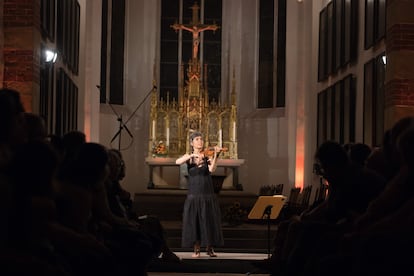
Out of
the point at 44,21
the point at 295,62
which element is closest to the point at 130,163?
the point at 295,62

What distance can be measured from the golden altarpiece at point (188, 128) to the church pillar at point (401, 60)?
8.76 meters

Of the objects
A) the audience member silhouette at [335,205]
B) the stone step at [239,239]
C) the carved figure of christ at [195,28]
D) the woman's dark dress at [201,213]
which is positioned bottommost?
the stone step at [239,239]

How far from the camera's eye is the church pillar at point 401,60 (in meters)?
11.1

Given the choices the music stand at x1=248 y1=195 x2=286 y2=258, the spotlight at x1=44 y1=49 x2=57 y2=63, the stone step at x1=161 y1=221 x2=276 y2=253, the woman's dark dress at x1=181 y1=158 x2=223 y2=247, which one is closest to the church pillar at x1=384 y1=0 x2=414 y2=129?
the music stand at x1=248 y1=195 x2=286 y2=258

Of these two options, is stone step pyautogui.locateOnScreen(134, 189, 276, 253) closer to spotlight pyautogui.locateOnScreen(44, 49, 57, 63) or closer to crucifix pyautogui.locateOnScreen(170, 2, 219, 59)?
spotlight pyautogui.locateOnScreen(44, 49, 57, 63)

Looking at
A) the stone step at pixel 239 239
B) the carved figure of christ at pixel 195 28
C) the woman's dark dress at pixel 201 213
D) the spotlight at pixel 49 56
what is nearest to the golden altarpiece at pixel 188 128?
the carved figure of christ at pixel 195 28

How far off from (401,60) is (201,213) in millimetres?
3243

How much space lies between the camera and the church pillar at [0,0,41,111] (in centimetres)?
1138

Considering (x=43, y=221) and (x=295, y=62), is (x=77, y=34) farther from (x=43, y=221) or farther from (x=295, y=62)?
(x=43, y=221)

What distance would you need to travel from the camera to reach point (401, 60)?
11.1m

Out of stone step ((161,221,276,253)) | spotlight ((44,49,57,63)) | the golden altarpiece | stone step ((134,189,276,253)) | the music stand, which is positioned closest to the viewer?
the music stand

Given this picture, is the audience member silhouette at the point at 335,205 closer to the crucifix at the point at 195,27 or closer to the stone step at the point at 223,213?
the stone step at the point at 223,213

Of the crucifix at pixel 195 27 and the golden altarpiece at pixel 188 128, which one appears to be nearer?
the golden altarpiece at pixel 188 128

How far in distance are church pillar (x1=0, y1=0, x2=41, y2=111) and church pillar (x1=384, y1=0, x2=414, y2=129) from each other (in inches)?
184
